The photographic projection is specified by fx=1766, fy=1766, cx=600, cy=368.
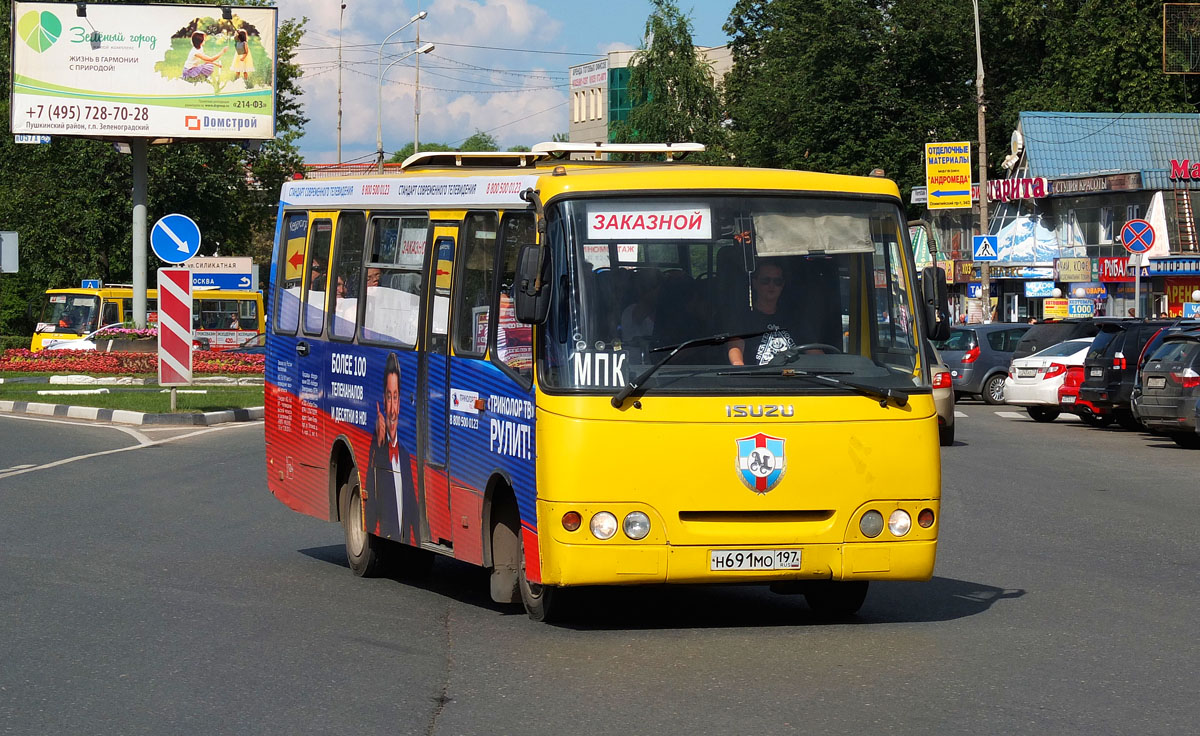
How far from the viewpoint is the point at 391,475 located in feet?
35.0

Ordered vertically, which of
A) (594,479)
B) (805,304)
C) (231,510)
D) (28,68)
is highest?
(28,68)

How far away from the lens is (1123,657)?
8172 mm

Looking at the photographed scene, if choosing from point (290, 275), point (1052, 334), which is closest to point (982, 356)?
point (1052, 334)

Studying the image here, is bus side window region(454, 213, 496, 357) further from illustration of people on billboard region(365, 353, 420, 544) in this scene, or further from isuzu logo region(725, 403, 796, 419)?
isuzu logo region(725, 403, 796, 419)

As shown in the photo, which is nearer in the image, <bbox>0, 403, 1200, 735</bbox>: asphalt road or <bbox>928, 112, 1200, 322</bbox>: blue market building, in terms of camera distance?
<bbox>0, 403, 1200, 735</bbox>: asphalt road

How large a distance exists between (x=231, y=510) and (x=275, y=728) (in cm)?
873

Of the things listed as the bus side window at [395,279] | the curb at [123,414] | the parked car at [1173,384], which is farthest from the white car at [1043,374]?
the bus side window at [395,279]

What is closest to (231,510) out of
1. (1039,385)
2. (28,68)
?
(1039,385)

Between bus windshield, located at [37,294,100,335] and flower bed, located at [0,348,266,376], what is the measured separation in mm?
8720

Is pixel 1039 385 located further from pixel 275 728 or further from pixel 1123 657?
pixel 275 728

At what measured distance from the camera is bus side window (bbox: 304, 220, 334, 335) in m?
11.9

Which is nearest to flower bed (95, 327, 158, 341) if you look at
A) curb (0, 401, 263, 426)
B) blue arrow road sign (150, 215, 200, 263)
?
curb (0, 401, 263, 426)

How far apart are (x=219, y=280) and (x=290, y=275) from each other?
35.8 m

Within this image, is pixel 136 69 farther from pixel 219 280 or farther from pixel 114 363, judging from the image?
pixel 114 363
